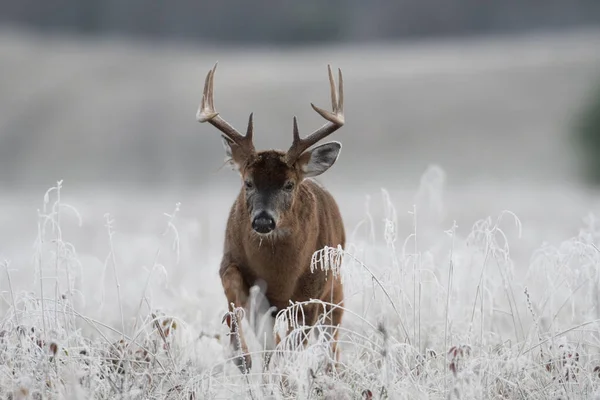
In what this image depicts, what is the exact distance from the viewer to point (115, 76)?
74562mm

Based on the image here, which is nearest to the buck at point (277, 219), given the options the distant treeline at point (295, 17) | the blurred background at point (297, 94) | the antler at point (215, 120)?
the antler at point (215, 120)

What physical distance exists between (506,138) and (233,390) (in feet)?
181

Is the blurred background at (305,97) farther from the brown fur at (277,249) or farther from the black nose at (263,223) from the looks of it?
the black nose at (263,223)

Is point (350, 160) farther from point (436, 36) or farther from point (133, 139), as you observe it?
point (436, 36)

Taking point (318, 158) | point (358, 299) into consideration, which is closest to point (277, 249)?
point (318, 158)

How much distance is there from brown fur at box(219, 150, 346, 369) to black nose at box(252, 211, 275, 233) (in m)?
0.27

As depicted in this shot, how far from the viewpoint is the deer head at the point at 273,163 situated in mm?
6801

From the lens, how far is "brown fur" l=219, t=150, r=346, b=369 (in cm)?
696

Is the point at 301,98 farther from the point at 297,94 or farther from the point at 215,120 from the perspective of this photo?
the point at 215,120

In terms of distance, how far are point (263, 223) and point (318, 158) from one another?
3.16ft

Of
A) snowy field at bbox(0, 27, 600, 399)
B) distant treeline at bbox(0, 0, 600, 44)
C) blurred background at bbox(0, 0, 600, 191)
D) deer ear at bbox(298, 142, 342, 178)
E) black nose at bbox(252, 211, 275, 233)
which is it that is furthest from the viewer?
distant treeline at bbox(0, 0, 600, 44)

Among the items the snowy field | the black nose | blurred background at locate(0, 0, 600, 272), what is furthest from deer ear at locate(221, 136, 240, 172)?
blurred background at locate(0, 0, 600, 272)

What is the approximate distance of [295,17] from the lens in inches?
3844

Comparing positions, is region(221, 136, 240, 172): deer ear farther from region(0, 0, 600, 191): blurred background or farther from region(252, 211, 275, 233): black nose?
region(0, 0, 600, 191): blurred background
